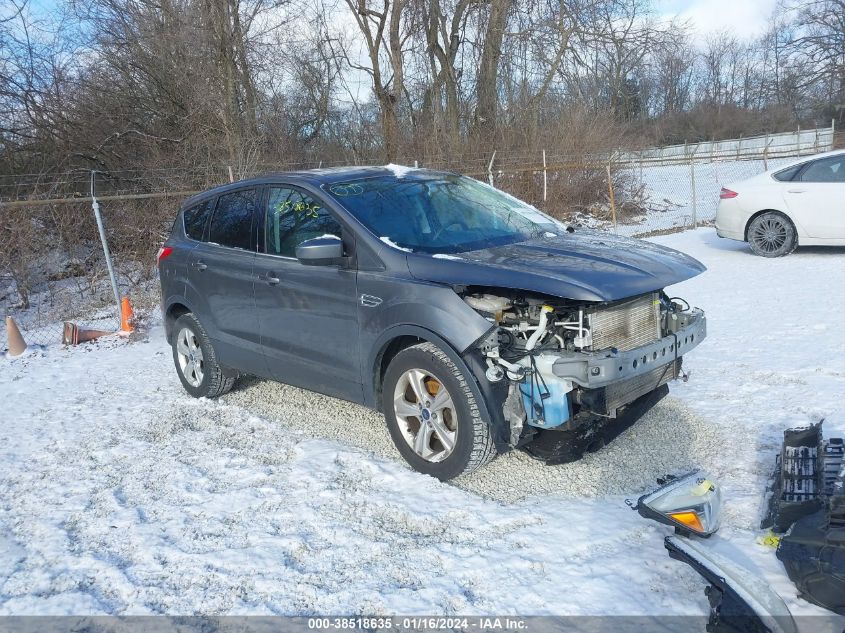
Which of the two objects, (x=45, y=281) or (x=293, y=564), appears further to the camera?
(x=45, y=281)

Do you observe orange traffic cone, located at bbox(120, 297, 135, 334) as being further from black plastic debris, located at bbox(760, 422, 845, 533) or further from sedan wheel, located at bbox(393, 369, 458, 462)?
black plastic debris, located at bbox(760, 422, 845, 533)

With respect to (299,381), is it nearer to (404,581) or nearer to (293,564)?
(293,564)

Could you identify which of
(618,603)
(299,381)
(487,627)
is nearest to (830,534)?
(618,603)

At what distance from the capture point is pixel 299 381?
4.64 metres

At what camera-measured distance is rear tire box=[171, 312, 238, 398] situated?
547cm

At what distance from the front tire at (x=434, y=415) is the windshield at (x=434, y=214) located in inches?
28.8

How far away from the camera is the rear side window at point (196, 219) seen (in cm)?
555

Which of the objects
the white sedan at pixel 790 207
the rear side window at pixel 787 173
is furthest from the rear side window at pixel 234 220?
the rear side window at pixel 787 173

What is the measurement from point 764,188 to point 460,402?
8.50 meters

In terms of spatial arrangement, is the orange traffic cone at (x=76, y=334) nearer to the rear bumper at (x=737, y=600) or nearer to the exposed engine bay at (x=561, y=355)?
the exposed engine bay at (x=561, y=355)

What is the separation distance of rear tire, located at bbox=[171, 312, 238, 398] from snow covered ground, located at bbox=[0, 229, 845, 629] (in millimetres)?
174

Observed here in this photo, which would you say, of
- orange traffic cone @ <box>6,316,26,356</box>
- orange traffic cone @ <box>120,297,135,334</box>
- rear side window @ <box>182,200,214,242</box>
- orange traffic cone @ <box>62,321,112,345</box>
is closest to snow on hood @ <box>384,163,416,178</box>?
rear side window @ <box>182,200,214,242</box>

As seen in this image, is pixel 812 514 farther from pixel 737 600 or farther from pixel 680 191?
pixel 680 191

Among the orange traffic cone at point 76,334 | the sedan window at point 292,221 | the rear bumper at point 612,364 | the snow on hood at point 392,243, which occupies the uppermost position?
the sedan window at point 292,221
